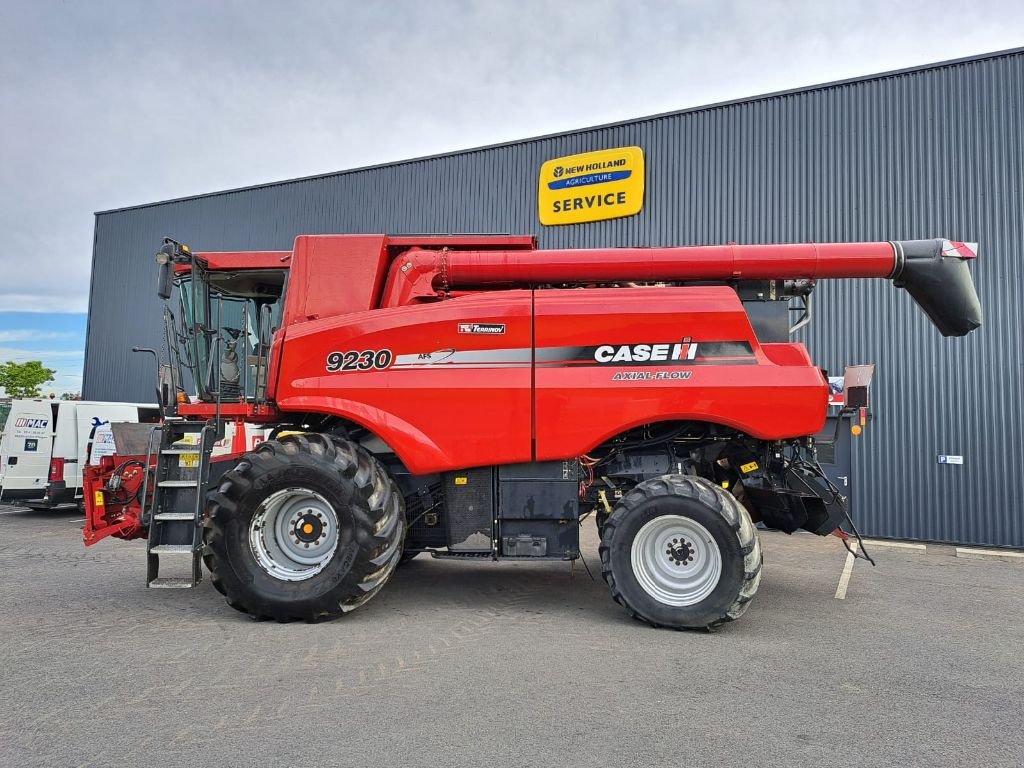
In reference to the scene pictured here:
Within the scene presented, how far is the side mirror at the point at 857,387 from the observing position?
6.34 meters

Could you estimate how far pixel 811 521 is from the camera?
6539 mm

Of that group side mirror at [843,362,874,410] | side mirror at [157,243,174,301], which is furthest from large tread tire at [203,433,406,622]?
side mirror at [843,362,874,410]

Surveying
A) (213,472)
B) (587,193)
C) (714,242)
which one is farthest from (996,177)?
(213,472)

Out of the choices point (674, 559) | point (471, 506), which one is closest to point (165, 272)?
point (471, 506)

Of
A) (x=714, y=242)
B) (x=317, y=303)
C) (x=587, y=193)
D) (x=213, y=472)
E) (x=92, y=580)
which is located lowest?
(x=92, y=580)

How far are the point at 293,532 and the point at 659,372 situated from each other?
3.48 m

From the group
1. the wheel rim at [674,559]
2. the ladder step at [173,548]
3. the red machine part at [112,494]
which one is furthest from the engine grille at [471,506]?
the red machine part at [112,494]

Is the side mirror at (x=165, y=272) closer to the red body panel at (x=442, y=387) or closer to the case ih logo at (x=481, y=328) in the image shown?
the red body panel at (x=442, y=387)

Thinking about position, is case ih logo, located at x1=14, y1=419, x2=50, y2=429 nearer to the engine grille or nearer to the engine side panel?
the engine grille

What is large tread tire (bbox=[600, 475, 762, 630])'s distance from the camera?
5.51 m

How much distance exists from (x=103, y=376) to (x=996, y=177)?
23637mm

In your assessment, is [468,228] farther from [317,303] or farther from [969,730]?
[969,730]

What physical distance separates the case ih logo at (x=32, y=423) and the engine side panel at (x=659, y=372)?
11396mm

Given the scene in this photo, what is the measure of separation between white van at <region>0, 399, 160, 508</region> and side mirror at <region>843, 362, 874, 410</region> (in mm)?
13349
